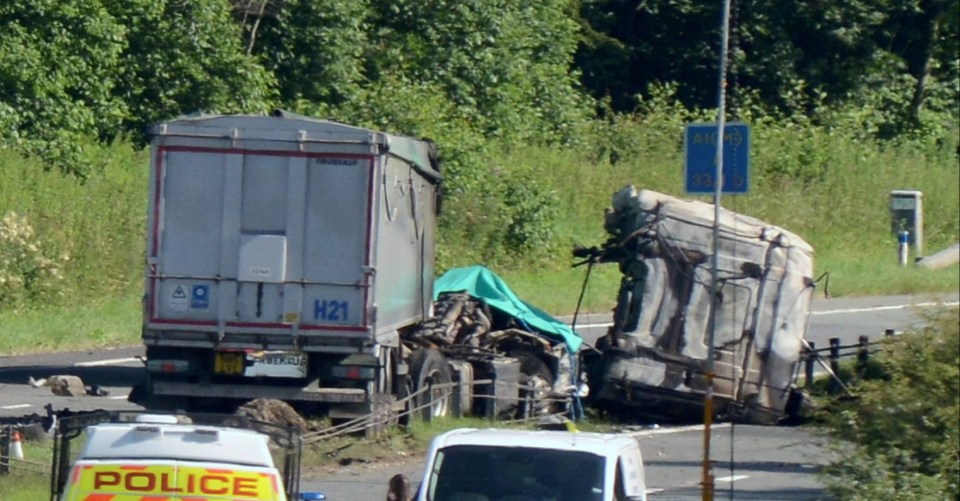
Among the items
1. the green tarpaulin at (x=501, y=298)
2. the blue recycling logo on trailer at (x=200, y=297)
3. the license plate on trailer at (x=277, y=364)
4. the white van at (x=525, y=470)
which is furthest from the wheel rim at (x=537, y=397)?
the white van at (x=525, y=470)

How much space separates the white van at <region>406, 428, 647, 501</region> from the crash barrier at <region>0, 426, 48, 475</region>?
3.84 meters

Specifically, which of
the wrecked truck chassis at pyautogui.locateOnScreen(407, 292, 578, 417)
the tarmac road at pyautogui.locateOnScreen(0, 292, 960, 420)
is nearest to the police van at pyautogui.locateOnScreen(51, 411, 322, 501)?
the tarmac road at pyautogui.locateOnScreen(0, 292, 960, 420)

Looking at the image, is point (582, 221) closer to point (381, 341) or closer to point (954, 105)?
point (954, 105)

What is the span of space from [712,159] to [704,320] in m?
6.85

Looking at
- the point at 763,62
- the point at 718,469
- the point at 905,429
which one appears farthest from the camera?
the point at 763,62

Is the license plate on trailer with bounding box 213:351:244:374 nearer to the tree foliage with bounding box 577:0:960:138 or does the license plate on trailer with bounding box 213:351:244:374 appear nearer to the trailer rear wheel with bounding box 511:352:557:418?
the trailer rear wheel with bounding box 511:352:557:418

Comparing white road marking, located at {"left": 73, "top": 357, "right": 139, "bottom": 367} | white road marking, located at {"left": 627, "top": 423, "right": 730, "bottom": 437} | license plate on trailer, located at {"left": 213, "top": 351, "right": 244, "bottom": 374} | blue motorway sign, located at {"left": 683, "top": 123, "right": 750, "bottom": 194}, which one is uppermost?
blue motorway sign, located at {"left": 683, "top": 123, "right": 750, "bottom": 194}

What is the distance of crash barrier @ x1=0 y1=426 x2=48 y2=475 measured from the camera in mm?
12852

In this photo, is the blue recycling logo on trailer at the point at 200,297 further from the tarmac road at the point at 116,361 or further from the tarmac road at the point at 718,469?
the tarmac road at the point at 718,469

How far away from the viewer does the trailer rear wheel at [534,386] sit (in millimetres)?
18719

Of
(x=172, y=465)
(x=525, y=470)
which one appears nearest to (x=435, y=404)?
(x=525, y=470)

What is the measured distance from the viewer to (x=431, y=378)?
57.6 ft

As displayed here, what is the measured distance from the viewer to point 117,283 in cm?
2825

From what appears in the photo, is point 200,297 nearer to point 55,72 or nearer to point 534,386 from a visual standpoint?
point 534,386
